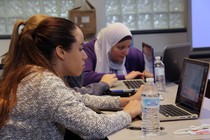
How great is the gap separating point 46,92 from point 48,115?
3.6 inches

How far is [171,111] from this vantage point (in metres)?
1.66

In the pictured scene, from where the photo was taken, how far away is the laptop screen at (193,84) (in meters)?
1.53

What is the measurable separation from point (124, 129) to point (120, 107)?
0.37 metres

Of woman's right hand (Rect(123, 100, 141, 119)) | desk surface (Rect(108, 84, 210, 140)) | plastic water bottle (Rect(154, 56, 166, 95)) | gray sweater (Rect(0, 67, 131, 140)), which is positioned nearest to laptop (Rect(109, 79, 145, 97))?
plastic water bottle (Rect(154, 56, 166, 95))

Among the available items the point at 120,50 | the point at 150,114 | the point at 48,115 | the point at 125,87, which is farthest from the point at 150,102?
the point at 120,50

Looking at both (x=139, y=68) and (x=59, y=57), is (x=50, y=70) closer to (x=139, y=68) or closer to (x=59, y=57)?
(x=59, y=57)

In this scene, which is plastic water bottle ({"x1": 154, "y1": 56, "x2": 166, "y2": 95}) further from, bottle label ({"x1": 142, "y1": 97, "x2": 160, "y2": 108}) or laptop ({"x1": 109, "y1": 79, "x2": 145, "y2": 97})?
bottle label ({"x1": 142, "y1": 97, "x2": 160, "y2": 108})

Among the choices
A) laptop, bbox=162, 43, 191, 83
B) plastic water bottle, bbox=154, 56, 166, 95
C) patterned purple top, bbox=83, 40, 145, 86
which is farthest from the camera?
patterned purple top, bbox=83, 40, 145, 86

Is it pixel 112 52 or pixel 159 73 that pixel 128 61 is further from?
pixel 159 73

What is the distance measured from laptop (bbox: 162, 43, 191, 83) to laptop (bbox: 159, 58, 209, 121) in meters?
0.63

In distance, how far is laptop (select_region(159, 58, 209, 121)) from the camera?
153cm

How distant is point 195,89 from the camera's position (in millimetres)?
1599

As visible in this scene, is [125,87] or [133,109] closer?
[133,109]

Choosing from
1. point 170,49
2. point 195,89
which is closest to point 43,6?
point 170,49
